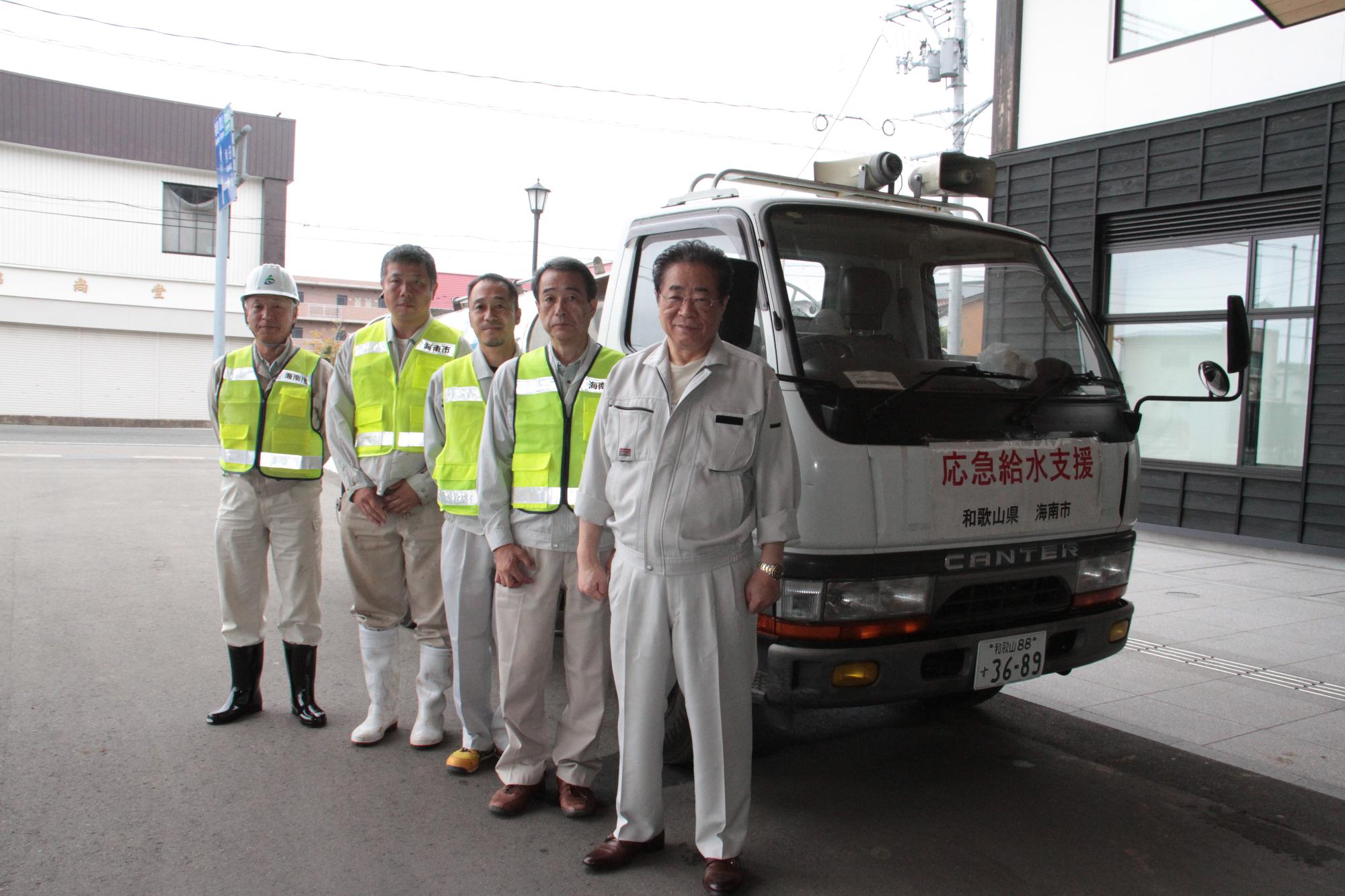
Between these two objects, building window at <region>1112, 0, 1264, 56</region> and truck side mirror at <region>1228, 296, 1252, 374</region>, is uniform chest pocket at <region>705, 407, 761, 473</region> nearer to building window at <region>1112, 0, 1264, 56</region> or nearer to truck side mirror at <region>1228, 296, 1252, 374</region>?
truck side mirror at <region>1228, 296, 1252, 374</region>

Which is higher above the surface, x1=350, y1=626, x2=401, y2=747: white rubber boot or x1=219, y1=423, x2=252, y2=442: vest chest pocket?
x1=219, y1=423, x2=252, y2=442: vest chest pocket

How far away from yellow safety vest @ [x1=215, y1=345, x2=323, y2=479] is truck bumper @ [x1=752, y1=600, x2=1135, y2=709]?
2252 millimetres

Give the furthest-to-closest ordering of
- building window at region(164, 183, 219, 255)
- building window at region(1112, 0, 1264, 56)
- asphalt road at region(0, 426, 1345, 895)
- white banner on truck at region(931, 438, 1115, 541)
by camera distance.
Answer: building window at region(164, 183, 219, 255)
building window at region(1112, 0, 1264, 56)
white banner on truck at region(931, 438, 1115, 541)
asphalt road at region(0, 426, 1345, 895)

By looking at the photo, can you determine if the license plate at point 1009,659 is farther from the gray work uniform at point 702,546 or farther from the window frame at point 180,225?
the window frame at point 180,225

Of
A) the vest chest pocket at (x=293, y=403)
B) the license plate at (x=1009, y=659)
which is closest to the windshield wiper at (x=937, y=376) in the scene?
the license plate at (x=1009, y=659)

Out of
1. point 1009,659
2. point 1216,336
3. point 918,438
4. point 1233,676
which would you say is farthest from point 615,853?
point 1216,336

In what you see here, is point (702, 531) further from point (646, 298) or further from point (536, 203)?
point (536, 203)

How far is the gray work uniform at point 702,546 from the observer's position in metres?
3.01

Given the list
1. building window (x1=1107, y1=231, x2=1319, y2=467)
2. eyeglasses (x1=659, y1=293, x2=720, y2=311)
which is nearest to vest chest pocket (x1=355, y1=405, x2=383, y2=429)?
eyeglasses (x1=659, y1=293, x2=720, y2=311)

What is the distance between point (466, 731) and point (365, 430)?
132cm

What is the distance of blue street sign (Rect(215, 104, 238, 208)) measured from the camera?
19.2 m

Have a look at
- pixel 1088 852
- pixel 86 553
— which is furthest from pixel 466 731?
pixel 86 553

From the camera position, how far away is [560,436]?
362cm

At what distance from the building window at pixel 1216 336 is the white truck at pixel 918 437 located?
6626mm
